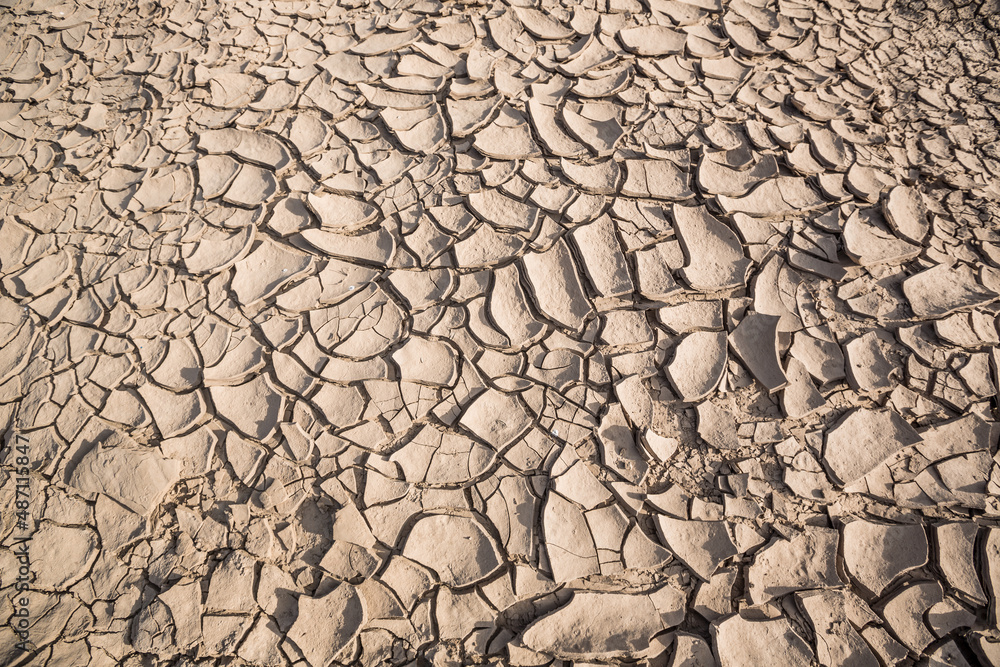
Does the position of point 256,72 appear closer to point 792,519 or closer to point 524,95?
point 524,95

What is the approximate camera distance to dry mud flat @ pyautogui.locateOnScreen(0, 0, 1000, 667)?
121 cm

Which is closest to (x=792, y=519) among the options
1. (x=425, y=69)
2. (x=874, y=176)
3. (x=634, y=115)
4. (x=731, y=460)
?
(x=731, y=460)

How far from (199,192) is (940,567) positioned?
2.33 meters

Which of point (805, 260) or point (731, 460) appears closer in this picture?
point (731, 460)

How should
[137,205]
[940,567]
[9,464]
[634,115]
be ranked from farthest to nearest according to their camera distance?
[634,115], [137,205], [9,464], [940,567]

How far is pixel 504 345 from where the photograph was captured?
149cm

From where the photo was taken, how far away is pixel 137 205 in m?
1.73

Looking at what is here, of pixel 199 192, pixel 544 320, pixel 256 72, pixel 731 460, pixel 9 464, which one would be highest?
pixel 256 72
